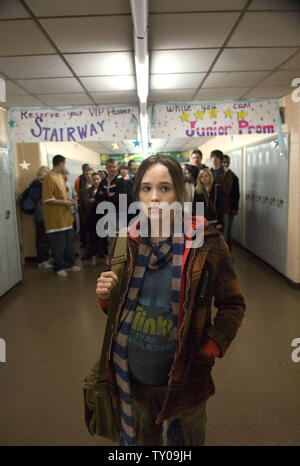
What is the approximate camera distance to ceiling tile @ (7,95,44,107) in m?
4.12

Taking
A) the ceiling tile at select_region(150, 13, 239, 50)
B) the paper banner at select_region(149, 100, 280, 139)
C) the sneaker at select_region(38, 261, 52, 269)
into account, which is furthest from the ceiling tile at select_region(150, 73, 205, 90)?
the sneaker at select_region(38, 261, 52, 269)

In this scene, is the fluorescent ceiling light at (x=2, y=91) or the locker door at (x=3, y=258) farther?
the locker door at (x=3, y=258)

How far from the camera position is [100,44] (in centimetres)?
267

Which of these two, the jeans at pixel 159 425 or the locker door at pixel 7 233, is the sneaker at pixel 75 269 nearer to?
the locker door at pixel 7 233

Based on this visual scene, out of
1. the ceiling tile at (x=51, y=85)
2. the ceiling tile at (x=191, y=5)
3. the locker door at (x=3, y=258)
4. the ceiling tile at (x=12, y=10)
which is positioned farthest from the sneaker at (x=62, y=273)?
the ceiling tile at (x=191, y=5)

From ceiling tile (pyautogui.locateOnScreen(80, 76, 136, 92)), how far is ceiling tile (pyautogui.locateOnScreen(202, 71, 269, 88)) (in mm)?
853

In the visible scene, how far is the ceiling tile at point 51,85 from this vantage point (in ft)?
11.6

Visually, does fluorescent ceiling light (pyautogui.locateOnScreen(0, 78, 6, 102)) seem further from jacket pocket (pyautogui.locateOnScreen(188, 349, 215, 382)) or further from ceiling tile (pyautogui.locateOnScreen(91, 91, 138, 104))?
jacket pocket (pyautogui.locateOnScreen(188, 349, 215, 382))

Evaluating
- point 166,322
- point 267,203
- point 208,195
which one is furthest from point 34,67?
point 267,203

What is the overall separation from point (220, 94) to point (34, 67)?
227 cm

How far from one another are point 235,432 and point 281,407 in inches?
15.4

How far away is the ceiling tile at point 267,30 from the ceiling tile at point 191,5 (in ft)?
0.57
